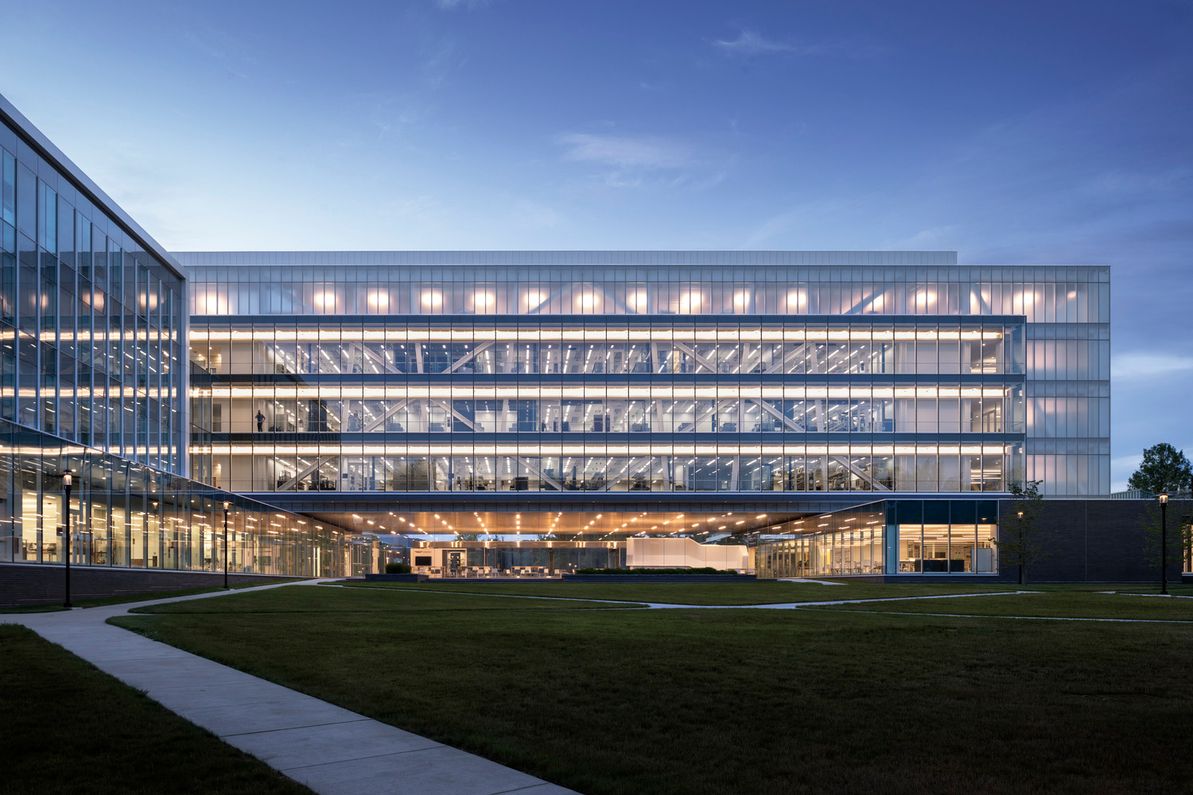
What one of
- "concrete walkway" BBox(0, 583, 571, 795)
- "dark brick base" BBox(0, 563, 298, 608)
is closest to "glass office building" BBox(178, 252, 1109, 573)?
"dark brick base" BBox(0, 563, 298, 608)

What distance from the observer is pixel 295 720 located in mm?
10234

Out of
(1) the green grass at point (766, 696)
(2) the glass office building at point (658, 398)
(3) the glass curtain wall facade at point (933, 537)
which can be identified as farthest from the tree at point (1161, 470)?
(1) the green grass at point (766, 696)

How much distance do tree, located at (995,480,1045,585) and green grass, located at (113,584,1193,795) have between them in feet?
144

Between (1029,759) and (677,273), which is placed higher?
(677,273)

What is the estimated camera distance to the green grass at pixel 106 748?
7498mm

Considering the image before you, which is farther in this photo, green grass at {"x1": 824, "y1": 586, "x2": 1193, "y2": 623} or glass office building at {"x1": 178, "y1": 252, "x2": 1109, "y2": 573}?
glass office building at {"x1": 178, "y1": 252, "x2": 1109, "y2": 573}

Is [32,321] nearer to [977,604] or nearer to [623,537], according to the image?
[977,604]

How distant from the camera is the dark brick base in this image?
3103cm

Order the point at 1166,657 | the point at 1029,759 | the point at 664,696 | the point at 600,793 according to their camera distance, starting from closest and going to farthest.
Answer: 1. the point at 600,793
2. the point at 1029,759
3. the point at 664,696
4. the point at 1166,657

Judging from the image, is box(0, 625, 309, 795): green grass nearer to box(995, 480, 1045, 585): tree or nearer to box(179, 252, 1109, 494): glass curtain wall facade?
box(995, 480, 1045, 585): tree

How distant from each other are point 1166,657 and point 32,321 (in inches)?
1722

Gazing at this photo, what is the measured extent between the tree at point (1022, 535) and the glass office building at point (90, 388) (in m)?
50.1

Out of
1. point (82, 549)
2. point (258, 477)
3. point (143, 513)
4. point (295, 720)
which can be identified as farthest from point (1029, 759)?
point (258, 477)

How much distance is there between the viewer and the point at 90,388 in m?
48.2
